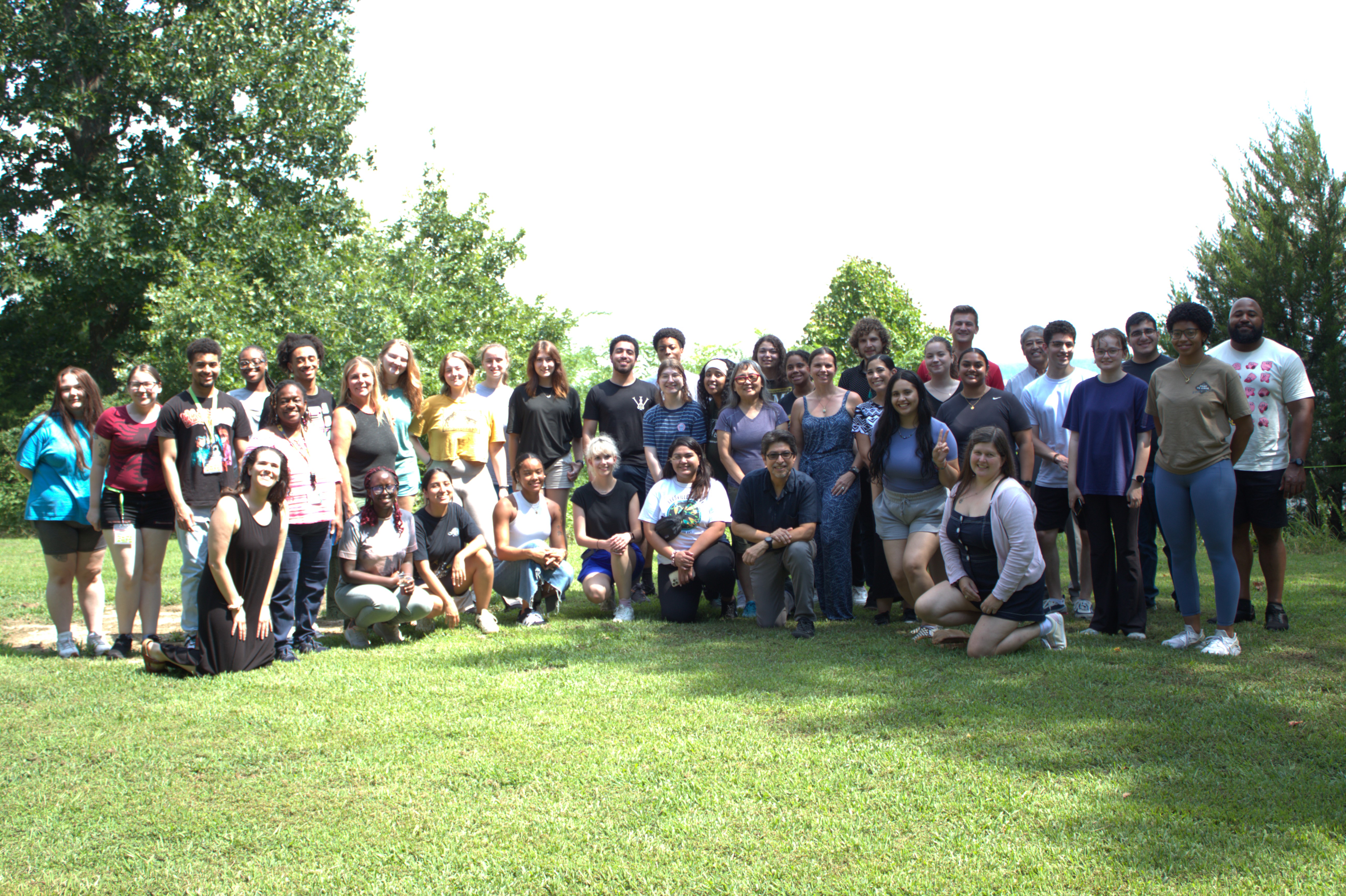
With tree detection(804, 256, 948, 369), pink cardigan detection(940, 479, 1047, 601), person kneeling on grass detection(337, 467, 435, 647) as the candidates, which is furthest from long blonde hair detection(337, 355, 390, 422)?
tree detection(804, 256, 948, 369)

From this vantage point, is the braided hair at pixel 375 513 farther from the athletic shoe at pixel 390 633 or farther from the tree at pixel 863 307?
the tree at pixel 863 307

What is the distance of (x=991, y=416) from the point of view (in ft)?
20.8

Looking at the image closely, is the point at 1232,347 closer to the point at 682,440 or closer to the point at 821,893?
the point at 682,440

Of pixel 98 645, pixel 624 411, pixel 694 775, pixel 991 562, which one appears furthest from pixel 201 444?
pixel 991 562

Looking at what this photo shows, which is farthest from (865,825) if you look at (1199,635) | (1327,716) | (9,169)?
(9,169)

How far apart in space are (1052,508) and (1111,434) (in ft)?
2.50

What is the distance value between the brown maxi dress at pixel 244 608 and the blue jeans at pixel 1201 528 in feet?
17.1

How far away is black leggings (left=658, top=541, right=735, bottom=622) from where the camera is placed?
6.82 meters

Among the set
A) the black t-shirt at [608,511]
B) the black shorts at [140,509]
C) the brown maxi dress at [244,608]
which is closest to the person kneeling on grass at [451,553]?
the black t-shirt at [608,511]

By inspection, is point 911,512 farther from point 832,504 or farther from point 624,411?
point 624,411

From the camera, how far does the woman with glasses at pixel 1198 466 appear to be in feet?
17.7

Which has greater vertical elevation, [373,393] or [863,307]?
[863,307]

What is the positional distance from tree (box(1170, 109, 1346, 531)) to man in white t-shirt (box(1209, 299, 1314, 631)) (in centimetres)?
1120

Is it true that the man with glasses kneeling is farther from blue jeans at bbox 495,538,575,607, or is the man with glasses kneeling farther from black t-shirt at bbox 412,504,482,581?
black t-shirt at bbox 412,504,482,581
